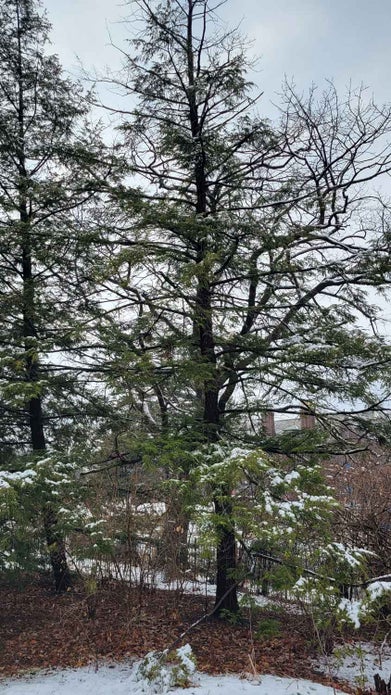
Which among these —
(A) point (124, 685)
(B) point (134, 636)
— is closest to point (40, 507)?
(A) point (124, 685)

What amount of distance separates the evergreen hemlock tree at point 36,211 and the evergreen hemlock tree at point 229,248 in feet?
4.04

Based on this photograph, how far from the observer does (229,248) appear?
6.36 metres

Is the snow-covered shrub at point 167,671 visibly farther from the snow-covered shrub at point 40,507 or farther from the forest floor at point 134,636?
the snow-covered shrub at point 40,507

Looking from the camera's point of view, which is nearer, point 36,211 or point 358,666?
point 358,666

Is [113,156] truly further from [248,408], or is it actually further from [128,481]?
[128,481]

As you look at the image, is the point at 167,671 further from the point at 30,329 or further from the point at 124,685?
the point at 30,329

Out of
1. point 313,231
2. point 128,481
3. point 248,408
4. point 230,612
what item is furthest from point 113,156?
point 230,612

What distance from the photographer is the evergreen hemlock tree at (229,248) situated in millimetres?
5969

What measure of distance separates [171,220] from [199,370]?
2.09 m

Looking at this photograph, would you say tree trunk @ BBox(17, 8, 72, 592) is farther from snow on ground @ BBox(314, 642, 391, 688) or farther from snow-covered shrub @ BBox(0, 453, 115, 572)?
snow on ground @ BBox(314, 642, 391, 688)

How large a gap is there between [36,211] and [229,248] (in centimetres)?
381

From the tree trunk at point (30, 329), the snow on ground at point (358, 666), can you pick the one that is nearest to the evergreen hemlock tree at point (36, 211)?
the tree trunk at point (30, 329)

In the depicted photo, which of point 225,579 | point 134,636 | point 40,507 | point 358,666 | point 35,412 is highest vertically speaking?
point 35,412

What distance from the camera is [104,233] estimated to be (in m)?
6.68
